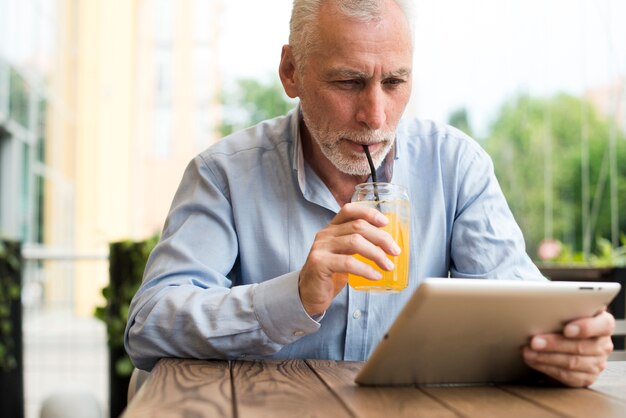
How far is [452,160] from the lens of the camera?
1974 mm

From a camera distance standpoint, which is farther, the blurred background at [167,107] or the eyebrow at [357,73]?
the blurred background at [167,107]

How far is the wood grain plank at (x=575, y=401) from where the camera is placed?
1064mm

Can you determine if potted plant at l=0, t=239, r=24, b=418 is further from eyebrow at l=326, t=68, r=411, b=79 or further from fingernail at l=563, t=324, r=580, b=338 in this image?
fingernail at l=563, t=324, r=580, b=338

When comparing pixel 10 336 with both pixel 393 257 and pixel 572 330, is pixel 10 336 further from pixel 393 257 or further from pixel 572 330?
pixel 572 330

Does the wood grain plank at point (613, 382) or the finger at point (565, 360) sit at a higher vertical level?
the finger at point (565, 360)

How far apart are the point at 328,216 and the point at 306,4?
0.47 m

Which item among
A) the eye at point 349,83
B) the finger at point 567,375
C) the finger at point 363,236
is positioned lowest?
the finger at point 567,375

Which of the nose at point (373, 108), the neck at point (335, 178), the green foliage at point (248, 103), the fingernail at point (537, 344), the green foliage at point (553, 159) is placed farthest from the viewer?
the green foliage at point (248, 103)

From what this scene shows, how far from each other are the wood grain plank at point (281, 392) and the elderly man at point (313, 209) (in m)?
0.11

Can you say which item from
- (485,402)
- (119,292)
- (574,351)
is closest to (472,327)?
(485,402)

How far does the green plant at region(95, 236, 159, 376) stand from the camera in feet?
12.8

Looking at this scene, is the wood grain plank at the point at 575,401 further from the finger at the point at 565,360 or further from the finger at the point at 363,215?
the finger at the point at 363,215

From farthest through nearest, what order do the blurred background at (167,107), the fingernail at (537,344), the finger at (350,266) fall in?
1. the blurred background at (167,107)
2. the finger at (350,266)
3. the fingernail at (537,344)

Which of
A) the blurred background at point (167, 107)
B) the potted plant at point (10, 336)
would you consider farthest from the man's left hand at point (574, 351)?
the potted plant at point (10, 336)
